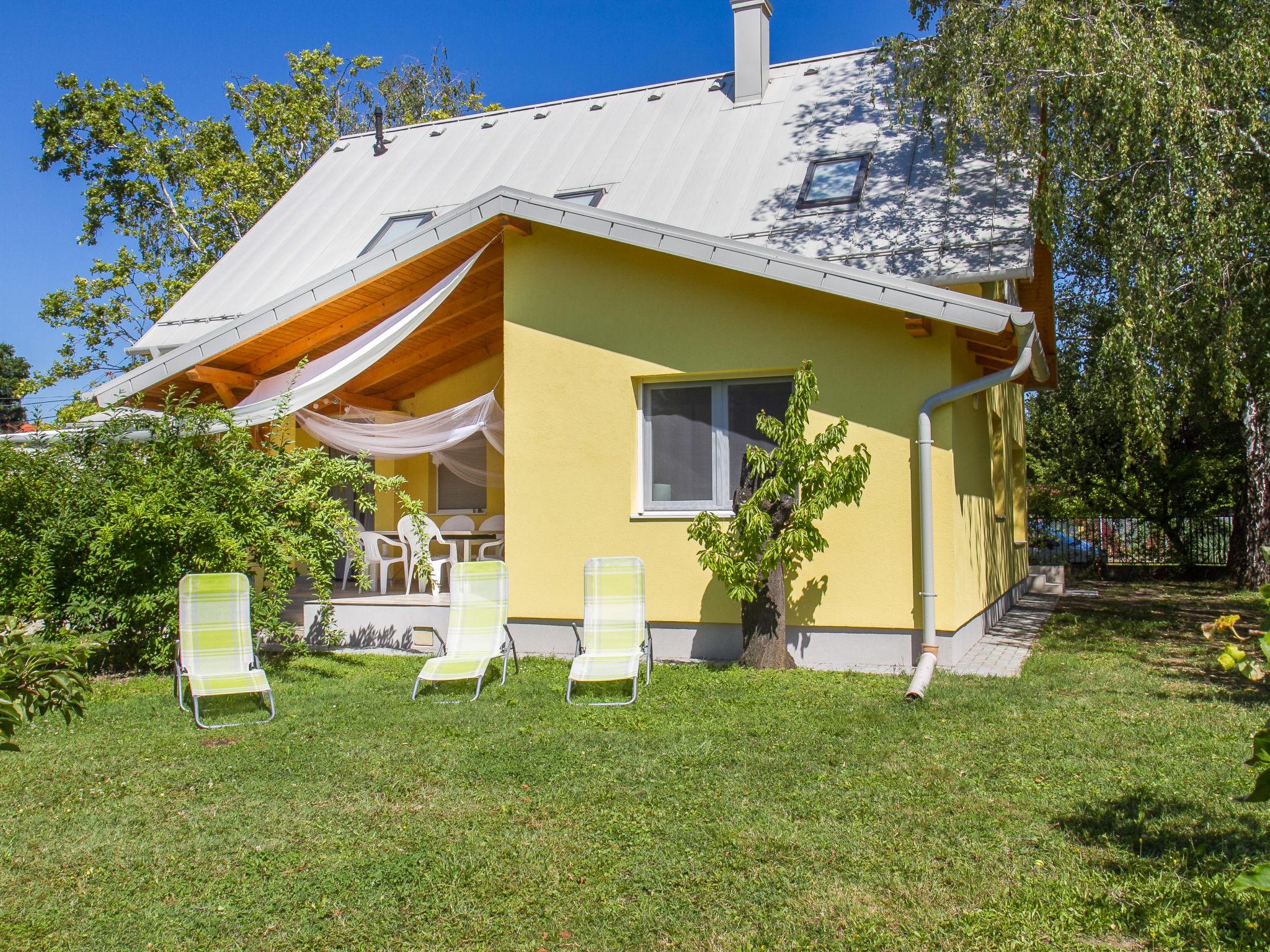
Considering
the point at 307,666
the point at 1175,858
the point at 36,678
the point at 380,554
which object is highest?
the point at 380,554

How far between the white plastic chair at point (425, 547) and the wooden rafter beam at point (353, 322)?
2238 mm

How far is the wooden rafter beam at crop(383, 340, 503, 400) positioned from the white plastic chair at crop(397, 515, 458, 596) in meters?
2.26

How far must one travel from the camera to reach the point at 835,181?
1158 centimetres

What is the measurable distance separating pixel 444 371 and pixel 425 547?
4064 millimetres

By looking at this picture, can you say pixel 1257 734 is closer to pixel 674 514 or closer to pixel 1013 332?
pixel 1013 332

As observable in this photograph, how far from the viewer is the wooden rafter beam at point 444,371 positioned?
42.9 feet

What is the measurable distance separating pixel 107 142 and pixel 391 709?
81.3 ft

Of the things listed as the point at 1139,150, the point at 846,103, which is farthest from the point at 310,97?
the point at 1139,150

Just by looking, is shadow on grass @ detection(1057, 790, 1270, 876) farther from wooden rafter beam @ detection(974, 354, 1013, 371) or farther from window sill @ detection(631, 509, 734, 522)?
wooden rafter beam @ detection(974, 354, 1013, 371)

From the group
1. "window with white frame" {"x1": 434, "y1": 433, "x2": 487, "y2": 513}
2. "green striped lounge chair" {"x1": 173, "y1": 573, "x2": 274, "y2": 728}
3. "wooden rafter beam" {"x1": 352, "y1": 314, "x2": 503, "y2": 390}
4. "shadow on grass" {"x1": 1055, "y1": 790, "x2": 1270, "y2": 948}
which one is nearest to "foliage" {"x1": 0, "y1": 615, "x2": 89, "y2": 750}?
"shadow on grass" {"x1": 1055, "y1": 790, "x2": 1270, "y2": 948}

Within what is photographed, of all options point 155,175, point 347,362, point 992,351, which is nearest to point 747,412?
point 992,351

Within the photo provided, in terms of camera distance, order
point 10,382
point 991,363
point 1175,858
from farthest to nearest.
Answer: point 10,382
point 991,363
point 1175,858

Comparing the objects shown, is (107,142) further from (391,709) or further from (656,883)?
(656,883)

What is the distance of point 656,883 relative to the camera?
4121mm
